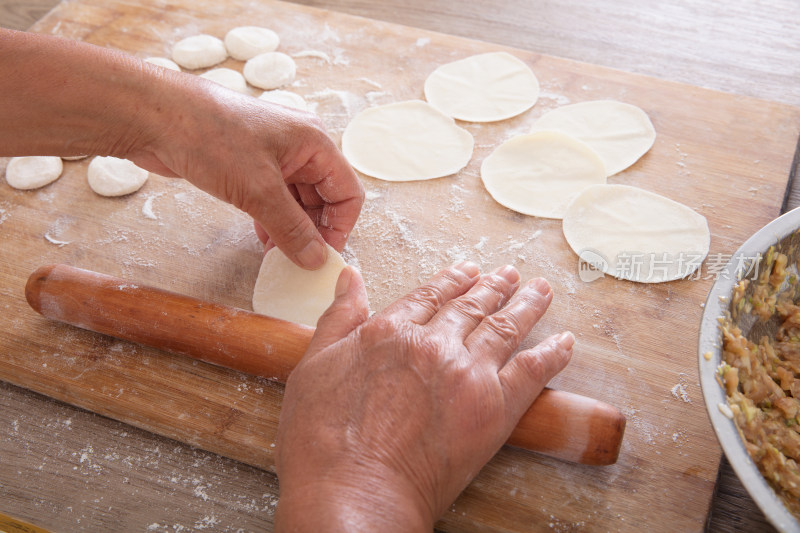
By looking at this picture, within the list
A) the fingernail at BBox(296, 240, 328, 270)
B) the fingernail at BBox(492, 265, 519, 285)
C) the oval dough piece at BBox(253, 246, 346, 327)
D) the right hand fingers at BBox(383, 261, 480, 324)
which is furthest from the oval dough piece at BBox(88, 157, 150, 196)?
the fingernail at BBox(492, 265, 519, 285)

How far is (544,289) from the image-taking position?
65.3 inches

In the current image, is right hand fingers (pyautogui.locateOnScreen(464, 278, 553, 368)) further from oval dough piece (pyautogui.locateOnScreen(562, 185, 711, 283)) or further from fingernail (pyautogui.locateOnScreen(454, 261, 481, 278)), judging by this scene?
oval dough piece (pyautogui.locateOnScreen(562, 185, 711, 283))

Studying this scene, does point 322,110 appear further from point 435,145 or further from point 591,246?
point 591,246

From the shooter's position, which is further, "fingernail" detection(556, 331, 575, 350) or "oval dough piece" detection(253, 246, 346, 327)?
"oval dough piece" detection(253, 246, 346, 327)

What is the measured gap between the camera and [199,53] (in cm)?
258

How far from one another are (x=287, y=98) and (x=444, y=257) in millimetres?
931

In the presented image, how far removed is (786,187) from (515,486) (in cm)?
141

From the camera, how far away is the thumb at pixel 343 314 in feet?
4.73

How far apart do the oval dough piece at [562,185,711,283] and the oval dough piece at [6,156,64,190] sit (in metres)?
1.75

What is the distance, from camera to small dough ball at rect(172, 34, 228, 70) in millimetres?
2580

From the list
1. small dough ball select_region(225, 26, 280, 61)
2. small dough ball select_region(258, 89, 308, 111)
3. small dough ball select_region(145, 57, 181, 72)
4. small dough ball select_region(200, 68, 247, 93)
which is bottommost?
small dough ball select_region(258, 89, 308, 111)

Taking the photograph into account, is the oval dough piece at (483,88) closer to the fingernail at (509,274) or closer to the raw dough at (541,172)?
the raw dough at (541,172)

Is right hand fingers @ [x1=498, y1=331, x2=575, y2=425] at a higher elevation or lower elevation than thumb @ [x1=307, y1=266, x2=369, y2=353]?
lower

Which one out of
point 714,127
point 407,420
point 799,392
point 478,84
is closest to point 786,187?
point 714,127
